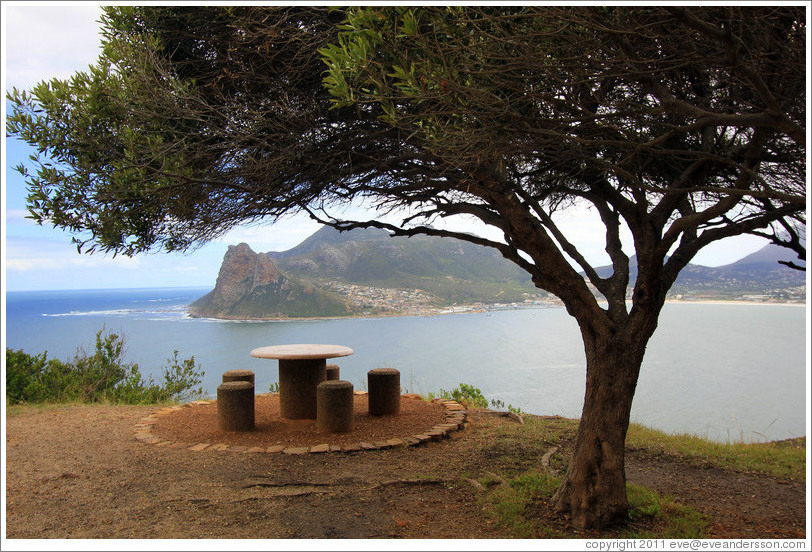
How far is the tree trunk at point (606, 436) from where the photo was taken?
4.57 meters

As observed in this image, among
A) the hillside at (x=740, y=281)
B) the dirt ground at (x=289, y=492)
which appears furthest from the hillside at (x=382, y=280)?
the dirt ground at (x=289, y=492)

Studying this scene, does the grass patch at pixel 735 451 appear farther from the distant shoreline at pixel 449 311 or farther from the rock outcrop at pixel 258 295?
the rock outcrop at pixel 258 295

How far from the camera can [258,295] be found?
655 inches

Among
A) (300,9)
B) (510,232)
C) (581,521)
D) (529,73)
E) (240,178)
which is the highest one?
(300,9)

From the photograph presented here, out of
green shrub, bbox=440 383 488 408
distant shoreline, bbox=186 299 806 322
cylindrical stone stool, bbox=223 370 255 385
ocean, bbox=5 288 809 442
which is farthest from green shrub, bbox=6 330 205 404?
green shrub, bbox=440 383 488 408

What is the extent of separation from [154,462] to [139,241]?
7.80 feet

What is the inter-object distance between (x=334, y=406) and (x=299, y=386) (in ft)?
2.76

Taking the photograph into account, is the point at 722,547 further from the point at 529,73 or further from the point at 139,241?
the point at 139,241

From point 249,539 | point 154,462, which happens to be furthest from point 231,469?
point 249,539

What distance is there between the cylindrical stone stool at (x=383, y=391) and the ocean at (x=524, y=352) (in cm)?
147

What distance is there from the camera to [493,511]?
15.5ft

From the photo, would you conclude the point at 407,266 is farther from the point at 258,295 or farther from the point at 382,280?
the point at 258,295

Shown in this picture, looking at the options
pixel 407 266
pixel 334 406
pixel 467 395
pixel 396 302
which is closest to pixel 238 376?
pixel 334 406

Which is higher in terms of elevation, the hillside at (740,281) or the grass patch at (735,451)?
the hillside at (740,281)
